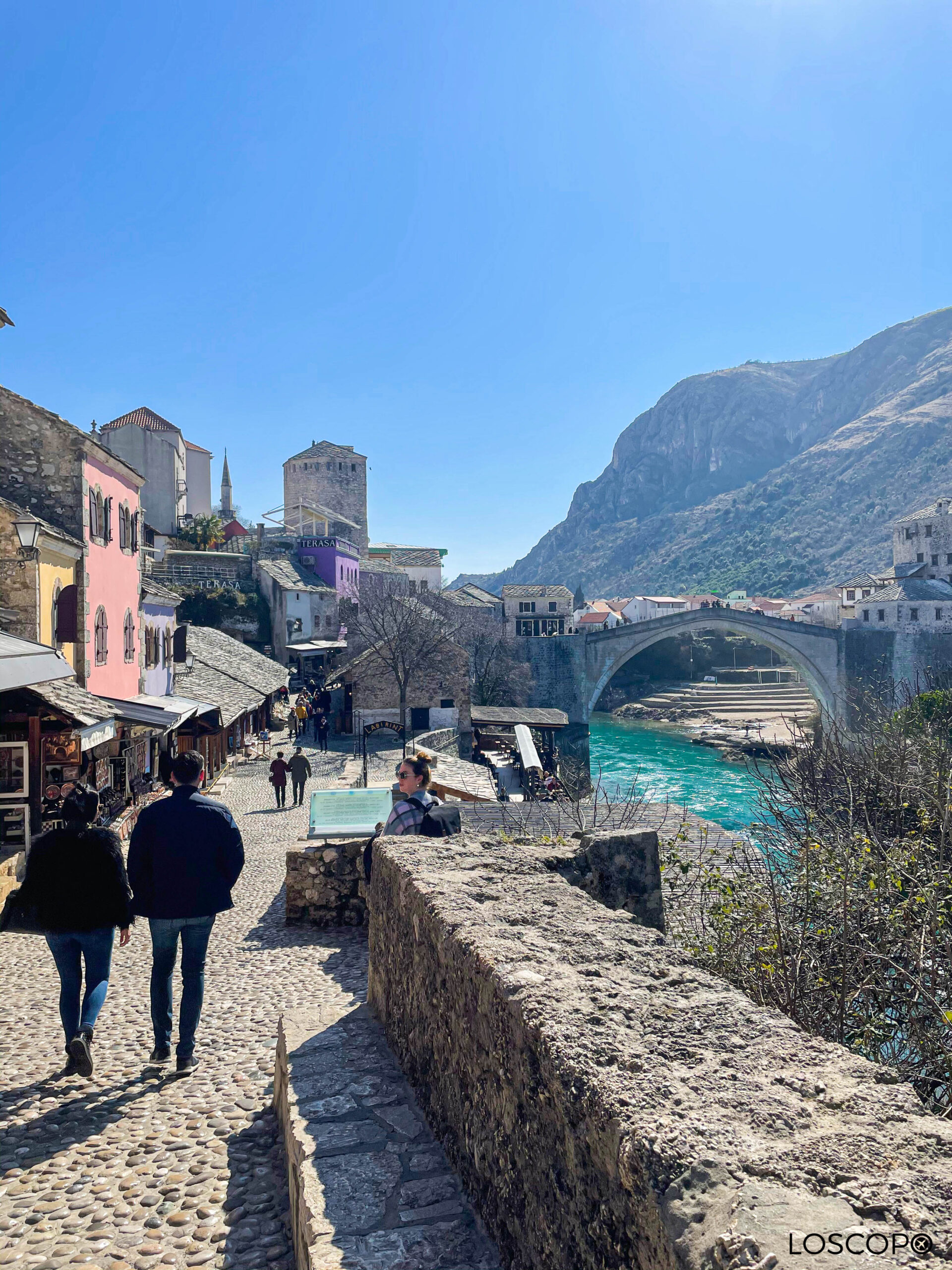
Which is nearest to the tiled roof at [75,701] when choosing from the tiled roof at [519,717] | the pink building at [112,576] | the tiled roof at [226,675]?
the pink building at [112,576]

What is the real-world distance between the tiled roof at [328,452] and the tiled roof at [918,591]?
137 feet

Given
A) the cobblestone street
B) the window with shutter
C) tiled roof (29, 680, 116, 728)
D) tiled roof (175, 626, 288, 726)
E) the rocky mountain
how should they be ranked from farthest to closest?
the rocky mountain < tiled roof (175, 626, 288, 726) < the window with shutter < tiled roof (29, 680, 116, 728) < the cobblestone street

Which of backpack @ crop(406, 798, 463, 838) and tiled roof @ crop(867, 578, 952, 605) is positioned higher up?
tiled roof @ crop(867, 578, 952, 605)

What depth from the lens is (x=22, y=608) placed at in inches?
409

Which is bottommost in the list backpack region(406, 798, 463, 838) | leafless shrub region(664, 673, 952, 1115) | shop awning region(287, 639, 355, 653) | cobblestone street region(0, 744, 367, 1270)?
cobblestone street region(0, 744, 367, 1270)

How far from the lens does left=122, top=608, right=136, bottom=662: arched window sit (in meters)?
14.4

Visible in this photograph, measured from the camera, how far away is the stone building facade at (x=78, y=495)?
11.9 m

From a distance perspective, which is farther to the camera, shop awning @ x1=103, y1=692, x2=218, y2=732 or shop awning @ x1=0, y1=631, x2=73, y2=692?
shop awning @ x1=103, y1=692, x2=218, y2=732

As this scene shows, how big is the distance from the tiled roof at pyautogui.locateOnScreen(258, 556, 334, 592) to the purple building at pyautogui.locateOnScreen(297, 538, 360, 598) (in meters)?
→ 0.53

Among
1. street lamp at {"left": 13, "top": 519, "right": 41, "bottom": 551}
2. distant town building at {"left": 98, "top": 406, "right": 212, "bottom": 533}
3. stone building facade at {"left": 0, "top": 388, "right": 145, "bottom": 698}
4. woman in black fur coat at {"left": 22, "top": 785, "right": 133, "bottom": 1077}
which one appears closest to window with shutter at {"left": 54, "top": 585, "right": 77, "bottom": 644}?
stone building facade at {"left": 0, "top": 388, "right": 145, "bottom": 698}

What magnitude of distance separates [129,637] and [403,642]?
1529 cm

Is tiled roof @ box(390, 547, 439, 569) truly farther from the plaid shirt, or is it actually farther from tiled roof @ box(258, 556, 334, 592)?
the plaid shirt

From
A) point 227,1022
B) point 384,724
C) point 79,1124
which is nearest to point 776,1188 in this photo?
point 79,1124

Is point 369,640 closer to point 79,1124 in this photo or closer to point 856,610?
point 79,1124
